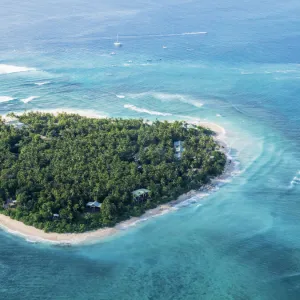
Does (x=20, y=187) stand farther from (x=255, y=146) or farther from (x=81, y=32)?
(x=81, y=32)

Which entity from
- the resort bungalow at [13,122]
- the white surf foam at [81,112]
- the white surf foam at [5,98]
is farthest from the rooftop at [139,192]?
the white surf foam at [5,98]

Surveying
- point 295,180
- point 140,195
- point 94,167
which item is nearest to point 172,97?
point 94,167

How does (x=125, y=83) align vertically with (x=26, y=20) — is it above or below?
below

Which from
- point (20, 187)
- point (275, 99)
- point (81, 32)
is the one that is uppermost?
point (81, 32)

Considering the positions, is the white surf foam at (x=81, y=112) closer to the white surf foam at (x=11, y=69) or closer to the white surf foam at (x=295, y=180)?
the white surf foam at (x=11, y=69)

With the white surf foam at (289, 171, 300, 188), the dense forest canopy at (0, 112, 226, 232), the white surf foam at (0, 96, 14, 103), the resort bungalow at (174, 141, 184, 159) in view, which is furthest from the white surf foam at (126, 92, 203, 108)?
the white surf foam at (289, 171, 300, 188)

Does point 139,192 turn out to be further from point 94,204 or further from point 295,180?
point 295,180

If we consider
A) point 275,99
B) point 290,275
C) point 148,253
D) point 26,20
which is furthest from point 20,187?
point 26,20
